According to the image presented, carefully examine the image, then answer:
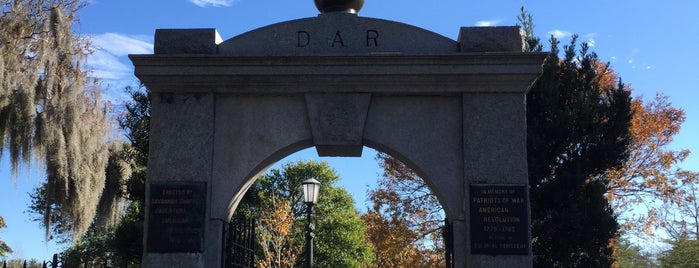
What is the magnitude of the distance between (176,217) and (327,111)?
1889mm

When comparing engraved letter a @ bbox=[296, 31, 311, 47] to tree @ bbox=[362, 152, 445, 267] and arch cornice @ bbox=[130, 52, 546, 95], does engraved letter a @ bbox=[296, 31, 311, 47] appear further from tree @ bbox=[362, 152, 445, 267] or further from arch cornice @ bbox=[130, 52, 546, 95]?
tree @ bbox=[362, 152, 445, 267]

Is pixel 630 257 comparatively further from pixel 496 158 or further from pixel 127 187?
pixel 496 158

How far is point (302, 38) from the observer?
7164 mm

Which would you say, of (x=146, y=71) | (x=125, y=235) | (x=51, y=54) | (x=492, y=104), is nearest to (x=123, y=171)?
(x=125, y=235)

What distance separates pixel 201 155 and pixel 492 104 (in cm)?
309

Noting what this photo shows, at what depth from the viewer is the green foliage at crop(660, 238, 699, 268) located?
22.1m

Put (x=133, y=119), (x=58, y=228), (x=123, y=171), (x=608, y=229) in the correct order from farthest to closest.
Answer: (x=58, y=228) < (x=133, y=119) < (x=123, y=171) < (x=608, y=229)

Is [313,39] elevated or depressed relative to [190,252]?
elevated

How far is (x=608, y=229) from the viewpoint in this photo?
13.7m

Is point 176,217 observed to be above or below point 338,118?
below

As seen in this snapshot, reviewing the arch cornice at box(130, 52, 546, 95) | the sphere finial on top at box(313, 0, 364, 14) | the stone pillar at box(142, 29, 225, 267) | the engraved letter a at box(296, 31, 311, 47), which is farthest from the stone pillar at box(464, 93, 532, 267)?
the stone pillar at box(142, 29, 225, 267)

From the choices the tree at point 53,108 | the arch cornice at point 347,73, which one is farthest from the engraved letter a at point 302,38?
the tree at point 53,108

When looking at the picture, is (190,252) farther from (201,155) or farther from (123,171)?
(123,171)

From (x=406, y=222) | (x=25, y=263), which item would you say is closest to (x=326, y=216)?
(x=406, y=222)
